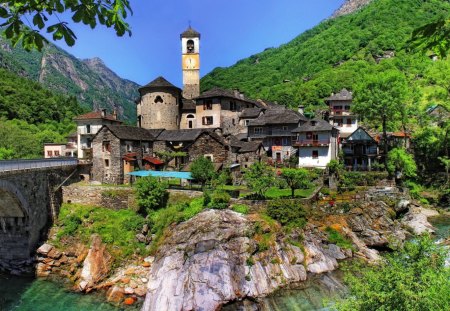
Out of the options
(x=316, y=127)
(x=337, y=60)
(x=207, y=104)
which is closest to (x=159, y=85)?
(x=207, y=104)

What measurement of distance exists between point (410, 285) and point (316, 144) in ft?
118

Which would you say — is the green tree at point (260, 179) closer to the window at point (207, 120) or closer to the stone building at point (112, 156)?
the stone building at point (112, 156)

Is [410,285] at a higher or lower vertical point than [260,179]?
lower

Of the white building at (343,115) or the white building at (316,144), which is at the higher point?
the white building at (343,115)

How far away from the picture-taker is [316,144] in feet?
159

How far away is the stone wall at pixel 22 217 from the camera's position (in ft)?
100

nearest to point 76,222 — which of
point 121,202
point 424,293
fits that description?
point 121,202

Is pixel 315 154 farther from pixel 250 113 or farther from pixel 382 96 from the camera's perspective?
pixel 250 113

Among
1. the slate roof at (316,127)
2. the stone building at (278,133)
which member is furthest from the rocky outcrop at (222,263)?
the stone building at (278,133)

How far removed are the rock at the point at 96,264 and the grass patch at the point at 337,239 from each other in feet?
62.8

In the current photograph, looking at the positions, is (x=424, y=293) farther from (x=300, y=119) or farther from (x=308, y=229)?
(x=300, y=119)

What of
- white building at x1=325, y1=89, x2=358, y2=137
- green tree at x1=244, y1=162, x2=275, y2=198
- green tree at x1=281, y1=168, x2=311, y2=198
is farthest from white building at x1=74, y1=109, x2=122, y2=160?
white building at x1=325, y1=89, x2=358, y2=137

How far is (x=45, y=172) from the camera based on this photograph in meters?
36.2

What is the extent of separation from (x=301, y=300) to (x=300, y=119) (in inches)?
1350
